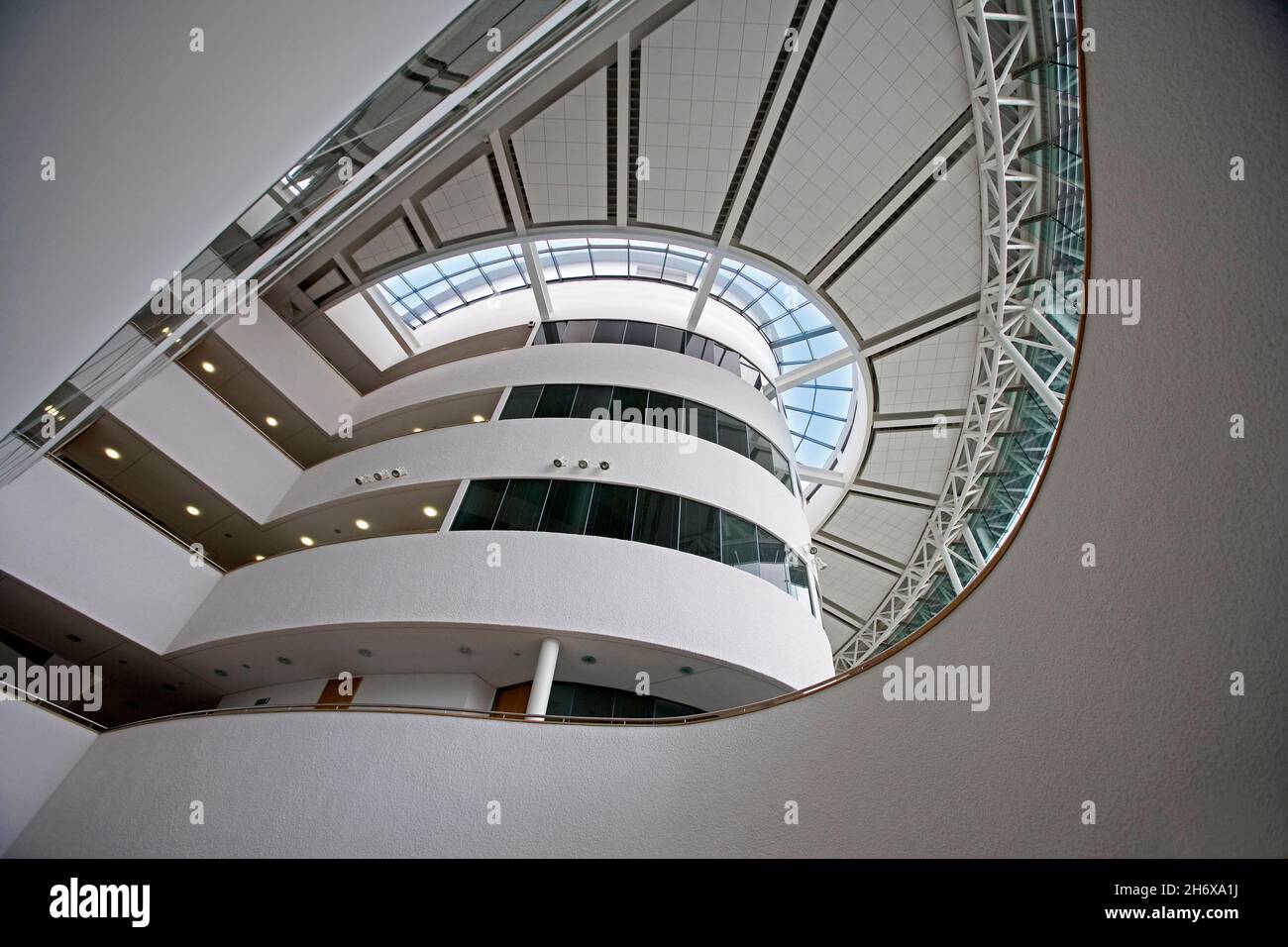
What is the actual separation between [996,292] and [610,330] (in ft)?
31.4

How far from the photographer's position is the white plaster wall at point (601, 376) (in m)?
15.8

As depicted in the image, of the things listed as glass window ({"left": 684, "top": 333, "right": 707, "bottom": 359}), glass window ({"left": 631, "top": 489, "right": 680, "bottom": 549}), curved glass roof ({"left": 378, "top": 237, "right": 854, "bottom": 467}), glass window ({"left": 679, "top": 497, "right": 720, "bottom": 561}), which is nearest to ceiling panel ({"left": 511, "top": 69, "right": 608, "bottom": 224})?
curved glass roof ({"left": 378, "top": 237, "right": 854, "bottom": 467})

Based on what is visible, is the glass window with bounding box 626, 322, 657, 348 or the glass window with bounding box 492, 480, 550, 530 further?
the glass window with bounding box 626, 322, 657, 348

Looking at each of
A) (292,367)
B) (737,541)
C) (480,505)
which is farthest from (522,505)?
(292,367)

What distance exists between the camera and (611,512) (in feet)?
41.1

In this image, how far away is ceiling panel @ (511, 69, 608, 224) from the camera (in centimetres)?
1354

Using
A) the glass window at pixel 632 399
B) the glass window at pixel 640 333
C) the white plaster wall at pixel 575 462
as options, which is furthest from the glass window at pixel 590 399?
the glass window at pixel 640 333

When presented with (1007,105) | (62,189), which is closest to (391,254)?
(1007,105)

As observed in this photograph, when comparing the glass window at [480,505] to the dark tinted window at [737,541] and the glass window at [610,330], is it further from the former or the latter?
the glass window at [610,330]

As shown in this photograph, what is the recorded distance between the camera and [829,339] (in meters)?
19.5

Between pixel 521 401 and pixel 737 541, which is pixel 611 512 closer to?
pixel 737 541

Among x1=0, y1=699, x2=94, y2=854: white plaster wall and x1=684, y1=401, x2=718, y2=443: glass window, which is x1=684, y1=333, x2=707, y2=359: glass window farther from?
x1=0, y1=699, x2=94, y2=854: white plaster wall

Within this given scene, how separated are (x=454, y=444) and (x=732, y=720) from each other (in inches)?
362

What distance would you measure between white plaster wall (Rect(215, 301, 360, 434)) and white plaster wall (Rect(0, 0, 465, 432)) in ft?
45.4
